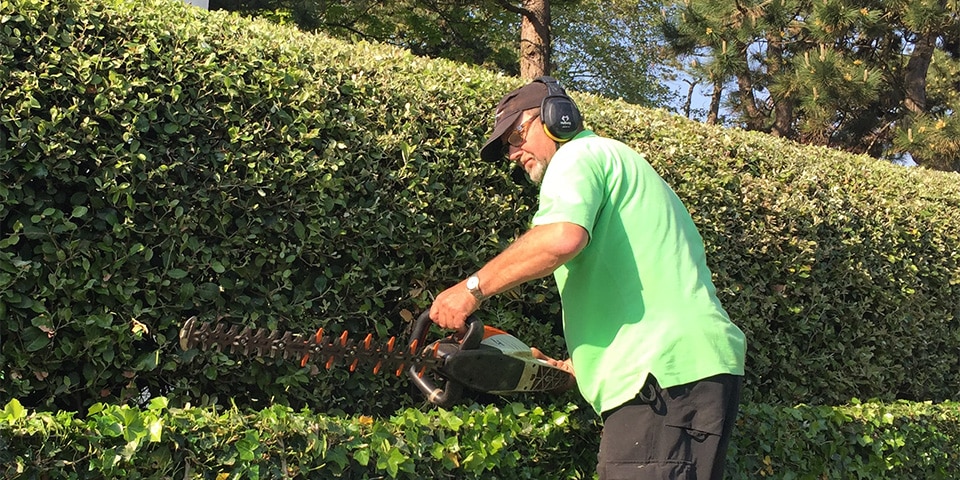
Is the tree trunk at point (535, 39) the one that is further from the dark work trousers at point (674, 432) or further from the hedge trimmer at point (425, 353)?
the dark work trousers at point (674, 432)

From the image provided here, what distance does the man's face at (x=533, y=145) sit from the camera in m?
3.04

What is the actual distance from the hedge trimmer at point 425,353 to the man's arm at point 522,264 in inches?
5.7

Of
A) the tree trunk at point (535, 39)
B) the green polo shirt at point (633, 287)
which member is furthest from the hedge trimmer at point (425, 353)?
the tree trunk at point (535, 39)

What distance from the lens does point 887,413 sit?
503 centimetres

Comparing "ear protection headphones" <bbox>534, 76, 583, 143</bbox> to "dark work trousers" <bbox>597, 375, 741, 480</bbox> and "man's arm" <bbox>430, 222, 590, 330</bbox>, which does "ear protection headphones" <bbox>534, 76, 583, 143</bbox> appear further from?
"dark work trousers" <bbox>597, 375, 741, 480</bbox>

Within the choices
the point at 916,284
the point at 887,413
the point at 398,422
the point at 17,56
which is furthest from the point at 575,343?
the point at 916,284

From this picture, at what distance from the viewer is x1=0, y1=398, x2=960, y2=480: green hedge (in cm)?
261

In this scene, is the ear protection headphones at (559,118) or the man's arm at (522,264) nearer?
the man's arm at (522,264)

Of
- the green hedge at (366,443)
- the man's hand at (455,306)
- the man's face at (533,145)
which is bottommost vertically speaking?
the green hedge at (366,443)

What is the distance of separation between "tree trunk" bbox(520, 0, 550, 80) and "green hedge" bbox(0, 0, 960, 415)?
8139mm

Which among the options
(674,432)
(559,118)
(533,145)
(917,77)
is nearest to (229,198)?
(533,145)

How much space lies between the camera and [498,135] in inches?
123

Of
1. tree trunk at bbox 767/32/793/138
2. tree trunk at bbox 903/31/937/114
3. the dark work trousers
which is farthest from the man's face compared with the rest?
tree trunk at bbox 767/32/793/138

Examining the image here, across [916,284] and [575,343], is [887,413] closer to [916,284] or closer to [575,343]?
[916,284]
